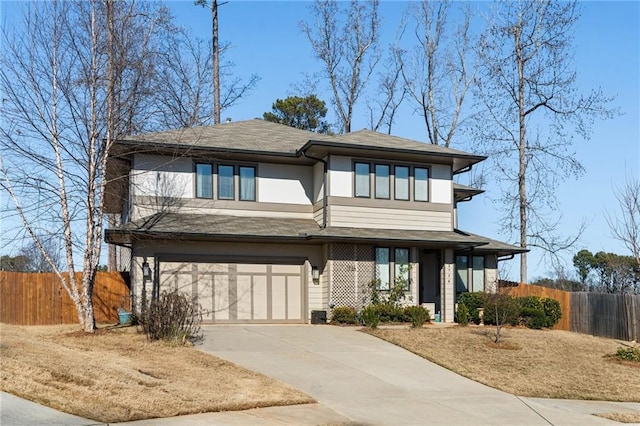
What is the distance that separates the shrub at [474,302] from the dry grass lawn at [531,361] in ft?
5.48

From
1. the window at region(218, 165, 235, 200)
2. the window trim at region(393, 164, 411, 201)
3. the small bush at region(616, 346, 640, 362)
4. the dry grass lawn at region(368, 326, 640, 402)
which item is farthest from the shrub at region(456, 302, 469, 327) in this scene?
the window at region(218, 165, 235, 200)

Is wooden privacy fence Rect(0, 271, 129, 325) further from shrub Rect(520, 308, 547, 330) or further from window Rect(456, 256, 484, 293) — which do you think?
shrub Rect(520, 308, 547, 330)

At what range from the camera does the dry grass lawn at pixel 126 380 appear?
10094 millimetres

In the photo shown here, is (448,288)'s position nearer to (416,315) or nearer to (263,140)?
(416,315)

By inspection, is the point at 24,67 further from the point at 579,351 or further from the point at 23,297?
the point at 579,351

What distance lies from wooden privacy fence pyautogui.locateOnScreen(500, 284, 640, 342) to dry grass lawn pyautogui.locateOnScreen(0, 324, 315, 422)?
15059 mm

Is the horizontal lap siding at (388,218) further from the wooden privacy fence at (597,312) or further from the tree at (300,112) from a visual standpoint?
the tree at (300,112)

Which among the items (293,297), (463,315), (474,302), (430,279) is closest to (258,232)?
(293,297)

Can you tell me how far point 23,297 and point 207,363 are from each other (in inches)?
425

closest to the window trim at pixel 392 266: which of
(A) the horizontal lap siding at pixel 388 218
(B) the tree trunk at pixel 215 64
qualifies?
(A) the horizontal lap siding at pixel 388 218

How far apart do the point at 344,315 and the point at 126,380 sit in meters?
10.9

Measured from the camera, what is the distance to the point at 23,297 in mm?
22422

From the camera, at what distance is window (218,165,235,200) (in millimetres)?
23234

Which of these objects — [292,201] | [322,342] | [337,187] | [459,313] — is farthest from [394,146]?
[322,342]
